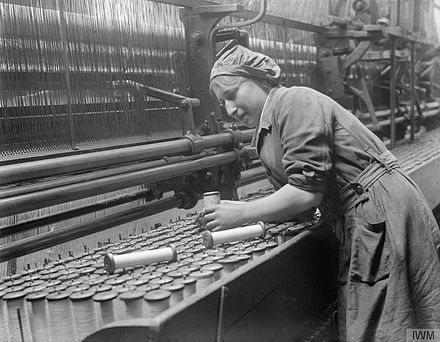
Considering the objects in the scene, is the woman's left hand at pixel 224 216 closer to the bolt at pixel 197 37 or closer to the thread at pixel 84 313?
the thread at pixel 84 313

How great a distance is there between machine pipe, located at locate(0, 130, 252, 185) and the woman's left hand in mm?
533

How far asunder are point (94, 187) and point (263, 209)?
671 millimetres

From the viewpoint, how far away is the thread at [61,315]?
4.72 feet

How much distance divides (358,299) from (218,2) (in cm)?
182

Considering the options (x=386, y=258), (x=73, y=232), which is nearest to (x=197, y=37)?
(x=73, y=232)

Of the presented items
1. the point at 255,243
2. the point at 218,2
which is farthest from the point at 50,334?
the point at 218,2

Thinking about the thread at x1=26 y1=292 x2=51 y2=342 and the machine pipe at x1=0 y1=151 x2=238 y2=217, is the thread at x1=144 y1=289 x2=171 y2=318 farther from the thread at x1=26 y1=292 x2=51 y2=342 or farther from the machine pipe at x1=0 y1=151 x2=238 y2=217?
the machine pipe at x1=0 y1=151 x2=238 y2=217

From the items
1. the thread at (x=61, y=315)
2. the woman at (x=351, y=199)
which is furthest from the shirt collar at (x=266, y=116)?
the thread at (x=61, y=315)

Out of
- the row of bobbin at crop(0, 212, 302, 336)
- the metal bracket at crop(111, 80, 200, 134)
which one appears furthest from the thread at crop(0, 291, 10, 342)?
the metal bracket at crop(111, 80, 200, 134)

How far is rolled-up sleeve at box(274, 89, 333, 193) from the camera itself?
1844mm

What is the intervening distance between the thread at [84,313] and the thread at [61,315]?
0.02 metres

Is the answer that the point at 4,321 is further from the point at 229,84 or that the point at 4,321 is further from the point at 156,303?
the point at 229,84

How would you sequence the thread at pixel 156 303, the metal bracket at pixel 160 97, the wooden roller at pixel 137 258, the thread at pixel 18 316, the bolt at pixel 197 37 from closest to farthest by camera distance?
the thread at pixel 156 303 → the thread at pixel 18 316 → the wooden roller at pixel 137 258 → the metal bracket at pixel 160 97 → the bolt at pixel 197 37

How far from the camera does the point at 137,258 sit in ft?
5.36
